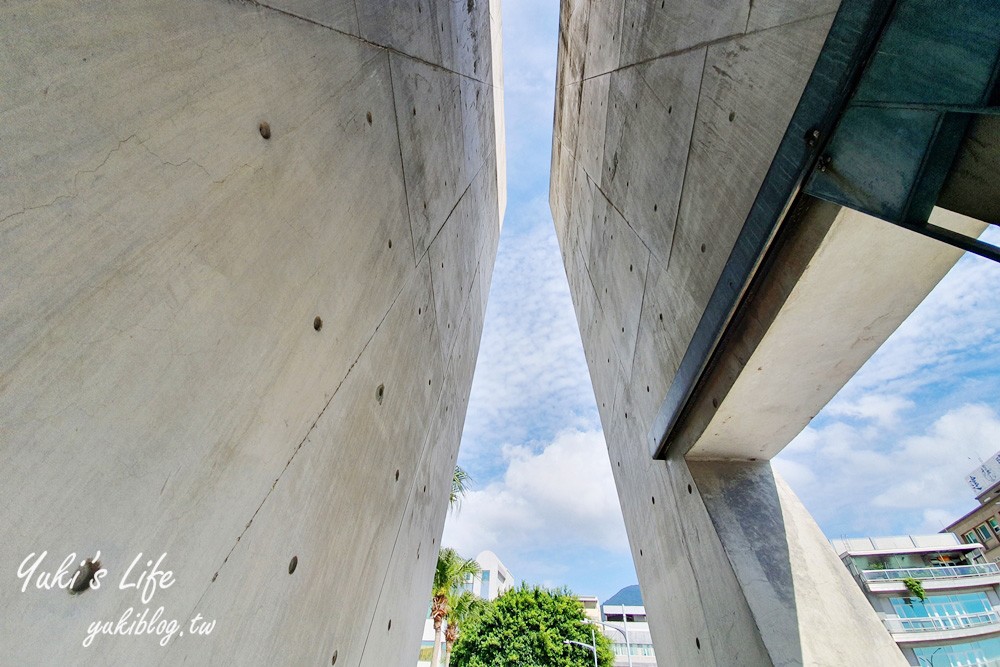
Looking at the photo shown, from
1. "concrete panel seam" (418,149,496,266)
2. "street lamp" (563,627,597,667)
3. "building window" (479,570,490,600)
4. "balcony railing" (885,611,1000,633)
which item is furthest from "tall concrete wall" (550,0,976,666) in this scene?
"building window" (479,570,490,600)

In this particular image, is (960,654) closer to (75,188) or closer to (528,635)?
(528,635)

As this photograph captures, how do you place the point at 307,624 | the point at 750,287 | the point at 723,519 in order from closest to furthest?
the point at 307,624, the point at 750,287, the point at 723,519

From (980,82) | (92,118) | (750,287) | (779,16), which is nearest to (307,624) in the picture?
(92,118)

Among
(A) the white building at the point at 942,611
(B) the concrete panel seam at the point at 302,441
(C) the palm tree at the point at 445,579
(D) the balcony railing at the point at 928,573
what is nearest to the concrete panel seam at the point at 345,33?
(B) the concrete panel seam at the point at 302,441

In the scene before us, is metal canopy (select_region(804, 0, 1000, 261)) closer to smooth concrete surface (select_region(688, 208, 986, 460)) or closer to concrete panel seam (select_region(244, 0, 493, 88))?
smooth concrete surface (select_region(688, 208, 986, 460))

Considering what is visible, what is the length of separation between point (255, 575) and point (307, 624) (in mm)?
582

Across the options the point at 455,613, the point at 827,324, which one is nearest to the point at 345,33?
the point at 827,324

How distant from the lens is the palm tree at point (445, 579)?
14.7m

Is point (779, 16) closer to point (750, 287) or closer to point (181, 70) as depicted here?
point (750, 287)

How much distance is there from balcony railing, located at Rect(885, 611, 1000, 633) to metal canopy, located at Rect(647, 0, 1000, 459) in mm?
37087

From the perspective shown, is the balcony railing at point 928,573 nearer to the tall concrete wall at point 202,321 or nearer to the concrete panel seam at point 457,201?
the concrete panel seam at point 457,201

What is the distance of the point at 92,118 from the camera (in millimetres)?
998

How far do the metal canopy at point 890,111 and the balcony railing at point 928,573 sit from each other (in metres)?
38.7

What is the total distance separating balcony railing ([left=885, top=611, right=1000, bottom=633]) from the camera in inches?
1045
